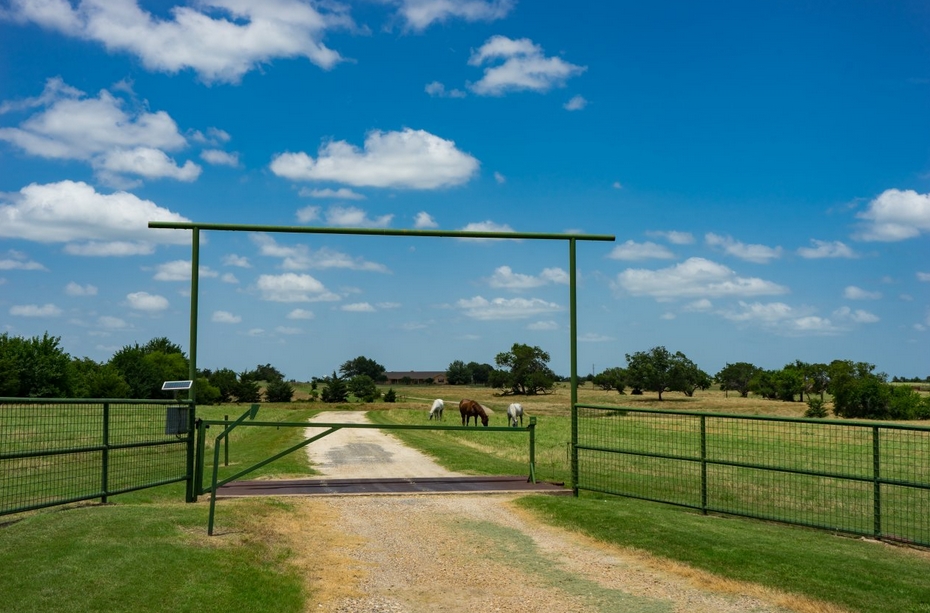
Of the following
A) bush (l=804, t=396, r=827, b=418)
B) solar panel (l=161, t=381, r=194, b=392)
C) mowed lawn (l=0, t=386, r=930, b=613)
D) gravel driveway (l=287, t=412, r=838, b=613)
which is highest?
solar panel (l=161, t=381, r=194, b=392)

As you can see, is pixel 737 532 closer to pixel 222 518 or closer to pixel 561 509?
pixel 561 509

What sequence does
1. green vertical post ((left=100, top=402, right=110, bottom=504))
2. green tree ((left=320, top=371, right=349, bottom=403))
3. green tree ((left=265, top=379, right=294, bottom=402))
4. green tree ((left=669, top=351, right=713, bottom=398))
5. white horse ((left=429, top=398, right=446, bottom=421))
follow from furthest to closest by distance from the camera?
1. green tree ((left=669, top=351, right=713, bottom=398))
2. green tree ((left=265, top=379, right=294, bottom=402))
3. green tree ((left=320, top=371, right=349, bottom=403))
4. white horse ((left=429, top=398, right=446, bottom=421))
5. green vertical post ((left=100, top=402, right=110, bottom=504))

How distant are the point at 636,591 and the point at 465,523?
3.95m

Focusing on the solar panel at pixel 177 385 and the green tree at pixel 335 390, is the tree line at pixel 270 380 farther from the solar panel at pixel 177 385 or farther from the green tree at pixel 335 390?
the solar panel at pixel 177 385

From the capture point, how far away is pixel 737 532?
11.3 meters

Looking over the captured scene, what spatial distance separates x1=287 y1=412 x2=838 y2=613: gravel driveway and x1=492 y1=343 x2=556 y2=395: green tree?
34386 millimetres

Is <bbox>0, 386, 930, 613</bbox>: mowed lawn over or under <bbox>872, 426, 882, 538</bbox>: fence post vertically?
under

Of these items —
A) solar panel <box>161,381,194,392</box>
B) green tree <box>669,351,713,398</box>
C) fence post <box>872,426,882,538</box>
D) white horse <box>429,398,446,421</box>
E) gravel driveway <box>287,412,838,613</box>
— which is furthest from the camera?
green tree <box>669,351,713,398</box>

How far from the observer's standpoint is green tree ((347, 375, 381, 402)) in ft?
233

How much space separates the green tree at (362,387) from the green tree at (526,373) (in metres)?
11.0

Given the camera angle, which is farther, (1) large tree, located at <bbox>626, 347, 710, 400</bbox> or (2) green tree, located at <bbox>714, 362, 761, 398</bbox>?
(2) green tree, located at <bbox>714, 362, 761, 398</bbox>

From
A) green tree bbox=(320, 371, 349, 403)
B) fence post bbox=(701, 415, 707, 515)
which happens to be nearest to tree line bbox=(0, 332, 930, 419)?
green tree bbox=(320, 371, 349, 403)

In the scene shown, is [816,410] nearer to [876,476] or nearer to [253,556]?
[876,476]

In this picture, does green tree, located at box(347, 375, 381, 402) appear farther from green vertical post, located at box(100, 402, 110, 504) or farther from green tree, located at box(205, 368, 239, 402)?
green vertical post, located at box(100, 402, 110, 504)
